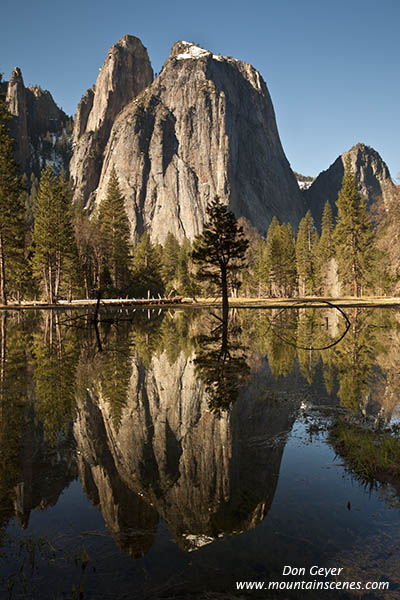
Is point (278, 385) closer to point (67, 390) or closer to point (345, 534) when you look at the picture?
point (67, 390)

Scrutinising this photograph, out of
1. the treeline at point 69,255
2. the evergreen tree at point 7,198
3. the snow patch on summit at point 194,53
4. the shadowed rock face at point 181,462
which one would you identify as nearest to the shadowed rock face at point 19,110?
the snow patch on summit at point 194,53

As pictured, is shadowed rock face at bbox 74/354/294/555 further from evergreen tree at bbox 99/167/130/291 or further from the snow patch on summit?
the snow patch on summit

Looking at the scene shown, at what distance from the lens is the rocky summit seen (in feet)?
490

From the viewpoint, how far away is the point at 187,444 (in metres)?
5.89

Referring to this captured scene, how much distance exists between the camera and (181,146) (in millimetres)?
156250

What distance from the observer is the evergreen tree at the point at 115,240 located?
59312 mm

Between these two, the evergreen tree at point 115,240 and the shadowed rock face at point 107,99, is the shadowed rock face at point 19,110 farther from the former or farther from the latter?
the evergreen tree at point 115,240

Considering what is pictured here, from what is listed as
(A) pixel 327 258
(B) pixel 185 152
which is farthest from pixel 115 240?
(B) pixel 185 152

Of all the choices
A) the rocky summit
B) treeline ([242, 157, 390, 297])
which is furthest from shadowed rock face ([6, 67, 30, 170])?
treeline ([242, 157, 390, 297])

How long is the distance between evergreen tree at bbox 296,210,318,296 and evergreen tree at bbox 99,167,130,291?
38.3 meters

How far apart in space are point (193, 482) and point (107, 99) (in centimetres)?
19742

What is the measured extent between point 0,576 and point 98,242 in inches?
2054

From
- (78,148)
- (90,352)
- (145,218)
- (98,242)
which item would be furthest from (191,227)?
(90,352)

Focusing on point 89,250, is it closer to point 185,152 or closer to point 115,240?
point 115,240
